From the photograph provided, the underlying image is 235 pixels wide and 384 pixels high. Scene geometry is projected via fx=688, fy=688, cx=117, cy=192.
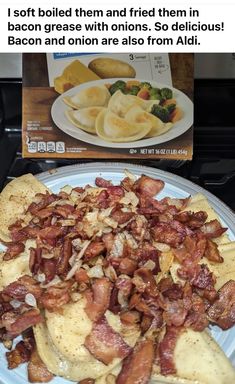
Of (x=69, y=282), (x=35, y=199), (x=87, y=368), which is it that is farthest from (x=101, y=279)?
(x=35, y=199)

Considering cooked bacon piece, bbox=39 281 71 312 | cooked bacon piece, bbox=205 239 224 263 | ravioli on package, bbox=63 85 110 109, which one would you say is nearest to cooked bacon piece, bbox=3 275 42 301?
cooked bacon piece, bbox=39 281 71 312

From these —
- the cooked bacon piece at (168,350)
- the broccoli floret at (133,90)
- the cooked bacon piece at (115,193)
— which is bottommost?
the cooked bacon piece at (168,350)

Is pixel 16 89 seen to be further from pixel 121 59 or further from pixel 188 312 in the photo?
pixel 188 312

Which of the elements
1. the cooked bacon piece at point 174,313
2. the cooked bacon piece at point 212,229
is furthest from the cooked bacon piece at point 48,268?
the cooked bacon piece at point 212,229

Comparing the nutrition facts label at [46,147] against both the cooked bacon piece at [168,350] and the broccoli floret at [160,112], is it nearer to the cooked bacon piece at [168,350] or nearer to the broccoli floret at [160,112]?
the broccoli floret at [160,112]

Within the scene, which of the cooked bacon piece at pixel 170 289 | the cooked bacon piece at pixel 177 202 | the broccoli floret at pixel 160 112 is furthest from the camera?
the broccoli floret at pixel 160 112

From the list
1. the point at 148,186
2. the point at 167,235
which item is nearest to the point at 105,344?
the point at 167,235

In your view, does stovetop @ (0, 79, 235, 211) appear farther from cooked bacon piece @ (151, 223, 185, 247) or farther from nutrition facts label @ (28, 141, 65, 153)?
cooked bacon piece @ (151, 223, 185, 247)
